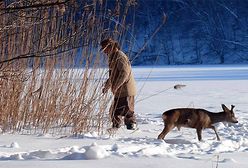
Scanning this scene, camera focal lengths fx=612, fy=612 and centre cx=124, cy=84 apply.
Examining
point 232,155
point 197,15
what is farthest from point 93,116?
point 197,15

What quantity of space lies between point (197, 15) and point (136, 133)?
115ft

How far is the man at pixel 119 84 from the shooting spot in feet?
23.2

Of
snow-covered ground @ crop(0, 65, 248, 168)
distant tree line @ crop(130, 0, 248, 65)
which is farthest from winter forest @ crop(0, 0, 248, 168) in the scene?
distant tree line @ crop(130, 0, 248, 65)

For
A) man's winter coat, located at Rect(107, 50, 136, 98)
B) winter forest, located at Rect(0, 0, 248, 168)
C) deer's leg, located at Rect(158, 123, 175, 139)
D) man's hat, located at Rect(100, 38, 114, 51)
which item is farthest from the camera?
man's winter coat, located at Rect(107, 50, 136, 98)

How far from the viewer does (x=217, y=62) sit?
38438 millimetres

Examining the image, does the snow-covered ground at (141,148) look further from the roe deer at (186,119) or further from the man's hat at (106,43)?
the man's hat at (106,43)

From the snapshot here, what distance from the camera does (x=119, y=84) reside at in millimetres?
7270

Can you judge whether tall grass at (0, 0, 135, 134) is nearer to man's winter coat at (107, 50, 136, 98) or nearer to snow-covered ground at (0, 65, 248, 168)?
man's winter coat at (107, 50, 136, 98)

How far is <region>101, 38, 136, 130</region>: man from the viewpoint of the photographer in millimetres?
7082

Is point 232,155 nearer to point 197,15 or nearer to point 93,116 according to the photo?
point 93,116

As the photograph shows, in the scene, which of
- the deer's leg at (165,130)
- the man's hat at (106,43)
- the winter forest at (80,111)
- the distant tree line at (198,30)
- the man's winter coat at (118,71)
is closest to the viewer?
the winter forest at (80,111)

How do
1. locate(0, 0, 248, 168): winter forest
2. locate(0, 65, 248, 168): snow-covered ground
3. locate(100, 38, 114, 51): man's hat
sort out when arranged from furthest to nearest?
locate(100, 38, 114, 51): man's hat, locate(0, 0, 248, 168): winter forest, locate(0, 65, 248, 168): snow-covered ground

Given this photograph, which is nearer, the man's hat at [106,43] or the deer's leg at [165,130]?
the deer's leg at [165,130]

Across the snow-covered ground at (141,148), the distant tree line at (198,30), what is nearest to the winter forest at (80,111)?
the snow-covered ground at (141,148)
